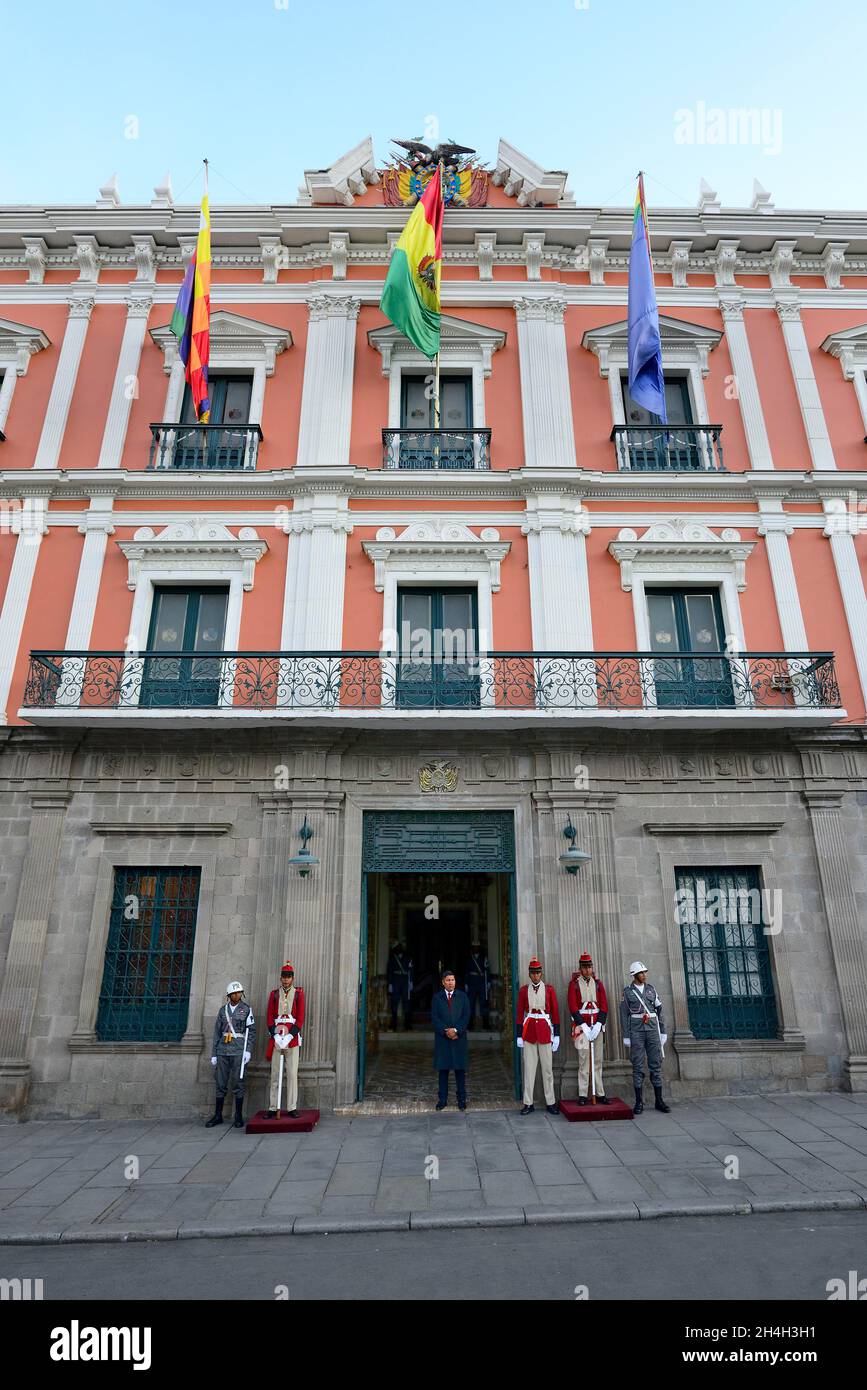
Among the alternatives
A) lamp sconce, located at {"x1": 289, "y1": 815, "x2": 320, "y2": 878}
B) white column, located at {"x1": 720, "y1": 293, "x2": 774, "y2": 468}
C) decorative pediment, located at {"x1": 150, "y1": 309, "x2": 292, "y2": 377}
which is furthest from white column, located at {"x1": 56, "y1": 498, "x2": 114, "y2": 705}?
white column, located at {"x1": 720, "y1": 293, "x2": 774, "y2": 468}

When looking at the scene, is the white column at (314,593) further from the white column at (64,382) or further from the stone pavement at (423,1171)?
the stone pavement at (423,1171)

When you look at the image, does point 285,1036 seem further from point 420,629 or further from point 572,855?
point 420,629

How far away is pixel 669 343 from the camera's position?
43.1ft

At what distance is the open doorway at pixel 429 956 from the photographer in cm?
1286

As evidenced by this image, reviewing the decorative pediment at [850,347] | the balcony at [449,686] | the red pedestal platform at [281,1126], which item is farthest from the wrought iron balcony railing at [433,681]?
the decorative pediment at [850,347]

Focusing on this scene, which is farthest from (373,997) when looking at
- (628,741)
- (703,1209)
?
(703,1209)

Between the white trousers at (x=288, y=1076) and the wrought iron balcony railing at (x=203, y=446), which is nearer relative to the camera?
the white trousers at (x=288, y=1076)

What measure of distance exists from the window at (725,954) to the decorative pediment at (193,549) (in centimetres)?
843

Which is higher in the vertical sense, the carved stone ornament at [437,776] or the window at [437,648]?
the window at [437,648]

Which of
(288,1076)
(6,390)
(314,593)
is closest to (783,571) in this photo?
(314,593)

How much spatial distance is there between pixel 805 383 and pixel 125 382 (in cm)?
1234

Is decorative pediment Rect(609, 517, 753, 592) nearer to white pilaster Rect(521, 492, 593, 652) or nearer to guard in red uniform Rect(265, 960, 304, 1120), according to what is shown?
white pilaster Rect(521, 492, 593, 652)

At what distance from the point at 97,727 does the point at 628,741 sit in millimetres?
7923

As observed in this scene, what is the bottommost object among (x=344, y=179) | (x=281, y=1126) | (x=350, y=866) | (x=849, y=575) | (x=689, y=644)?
(x=281, y=1126)
